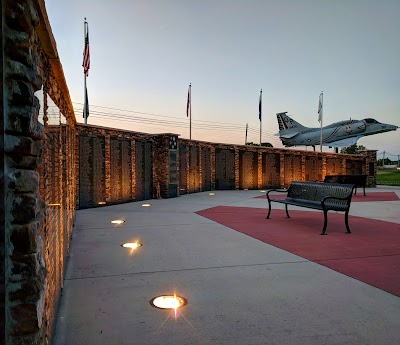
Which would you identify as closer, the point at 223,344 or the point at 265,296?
the point at 223,344

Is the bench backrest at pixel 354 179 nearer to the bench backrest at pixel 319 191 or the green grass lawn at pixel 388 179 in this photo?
the bench backrest at pixel 319 191

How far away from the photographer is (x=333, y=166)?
22.9m

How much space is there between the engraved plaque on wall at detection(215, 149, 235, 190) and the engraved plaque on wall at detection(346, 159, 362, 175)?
986 cm

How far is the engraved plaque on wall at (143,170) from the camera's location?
1279 centimetres

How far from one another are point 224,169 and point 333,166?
29.9 feet

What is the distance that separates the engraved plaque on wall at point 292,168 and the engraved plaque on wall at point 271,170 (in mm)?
646

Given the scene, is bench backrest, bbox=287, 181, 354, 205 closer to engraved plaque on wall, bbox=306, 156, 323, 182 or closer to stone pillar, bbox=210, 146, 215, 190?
stone pillar, bbox=210, 146, 215, 190

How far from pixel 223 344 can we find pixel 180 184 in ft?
42.2

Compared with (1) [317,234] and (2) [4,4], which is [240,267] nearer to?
(1) [317,234]

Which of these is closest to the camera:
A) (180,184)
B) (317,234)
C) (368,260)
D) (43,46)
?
(43,46)

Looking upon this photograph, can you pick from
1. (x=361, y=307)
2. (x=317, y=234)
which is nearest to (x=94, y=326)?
(x=361, y=307)

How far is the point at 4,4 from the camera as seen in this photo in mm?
1537

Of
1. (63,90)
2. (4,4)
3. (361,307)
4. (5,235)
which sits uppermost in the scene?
(63,90)

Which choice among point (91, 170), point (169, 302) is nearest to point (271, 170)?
point (91, 170)
